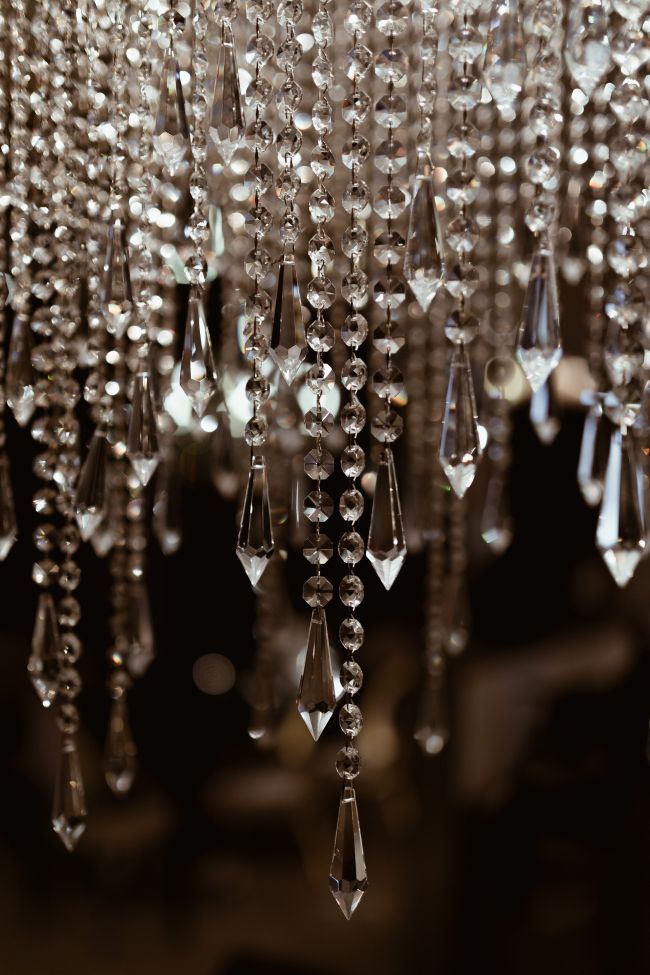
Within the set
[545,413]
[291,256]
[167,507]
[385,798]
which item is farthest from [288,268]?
[385,798]

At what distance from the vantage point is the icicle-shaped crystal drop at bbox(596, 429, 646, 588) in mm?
488

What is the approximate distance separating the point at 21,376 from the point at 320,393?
0.25m

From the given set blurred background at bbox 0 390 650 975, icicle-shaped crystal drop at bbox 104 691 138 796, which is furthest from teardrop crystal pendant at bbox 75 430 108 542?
blurred background at bbox 0 390 650 975

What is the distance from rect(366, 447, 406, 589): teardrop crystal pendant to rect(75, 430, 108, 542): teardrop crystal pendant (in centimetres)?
22

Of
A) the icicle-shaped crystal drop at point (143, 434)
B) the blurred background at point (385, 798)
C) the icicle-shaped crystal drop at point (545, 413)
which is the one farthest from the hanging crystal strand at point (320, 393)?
the blurred background at point (385, 798)

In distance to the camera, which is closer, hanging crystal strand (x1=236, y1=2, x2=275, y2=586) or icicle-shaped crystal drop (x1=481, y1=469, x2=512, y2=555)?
hanging crystal strand (x1=236, y1=2, x2=275, y2=586)

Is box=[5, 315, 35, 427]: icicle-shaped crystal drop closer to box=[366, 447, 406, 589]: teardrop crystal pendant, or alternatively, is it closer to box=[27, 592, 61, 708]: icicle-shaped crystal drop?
box=[27, 592, 61, 708]: icicle-shaped crystal drop

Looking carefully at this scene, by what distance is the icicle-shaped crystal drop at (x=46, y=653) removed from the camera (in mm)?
713

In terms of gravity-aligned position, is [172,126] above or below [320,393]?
above

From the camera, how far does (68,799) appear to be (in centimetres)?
73

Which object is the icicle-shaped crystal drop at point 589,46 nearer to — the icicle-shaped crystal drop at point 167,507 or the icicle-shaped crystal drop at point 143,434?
the icicle-shaped crystal drop at point 143,434

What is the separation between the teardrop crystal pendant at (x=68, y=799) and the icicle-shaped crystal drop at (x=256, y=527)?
0.30 metres

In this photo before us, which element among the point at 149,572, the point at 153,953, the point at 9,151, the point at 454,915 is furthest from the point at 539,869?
the point at 9,151

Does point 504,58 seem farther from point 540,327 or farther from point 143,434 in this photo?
point 143,434
